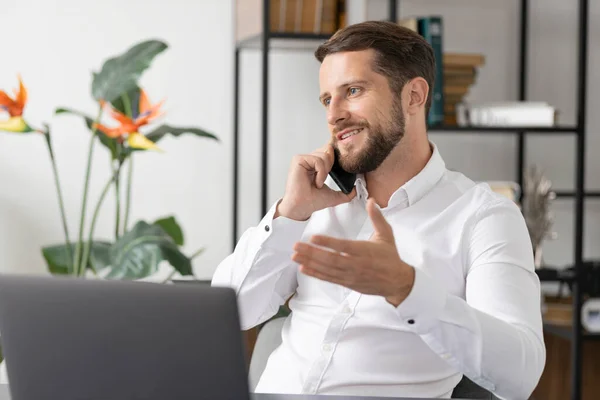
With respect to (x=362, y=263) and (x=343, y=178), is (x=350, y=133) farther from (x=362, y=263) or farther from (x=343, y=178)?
(x=362, y=263)

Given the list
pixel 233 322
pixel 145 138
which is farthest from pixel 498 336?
pixel 145 138

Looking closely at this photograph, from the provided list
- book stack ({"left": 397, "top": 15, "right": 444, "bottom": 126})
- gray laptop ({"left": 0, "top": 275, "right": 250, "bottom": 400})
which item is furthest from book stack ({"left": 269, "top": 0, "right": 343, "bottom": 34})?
gray laptop ({"left": 0, "top": 275, "right": 250, "bottom": 400})

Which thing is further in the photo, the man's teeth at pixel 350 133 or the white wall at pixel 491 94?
the white wall at pixel 491 94

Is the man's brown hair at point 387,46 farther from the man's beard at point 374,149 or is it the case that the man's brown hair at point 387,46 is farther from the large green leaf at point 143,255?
the large green leaf at point 143,255

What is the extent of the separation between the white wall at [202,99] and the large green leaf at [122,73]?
485 mm

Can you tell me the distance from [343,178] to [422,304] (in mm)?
557

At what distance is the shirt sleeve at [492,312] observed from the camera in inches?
52.3

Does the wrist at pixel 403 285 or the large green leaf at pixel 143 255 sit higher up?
the wrist at pixel 403 285

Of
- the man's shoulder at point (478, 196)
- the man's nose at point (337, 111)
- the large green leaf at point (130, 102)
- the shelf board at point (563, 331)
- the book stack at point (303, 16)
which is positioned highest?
the book stack at point (303, 16)

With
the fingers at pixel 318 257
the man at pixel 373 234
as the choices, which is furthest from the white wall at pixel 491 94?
the fingers at pixel 318 257

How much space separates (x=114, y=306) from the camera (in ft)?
2.97

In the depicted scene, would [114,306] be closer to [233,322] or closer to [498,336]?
[233,322]

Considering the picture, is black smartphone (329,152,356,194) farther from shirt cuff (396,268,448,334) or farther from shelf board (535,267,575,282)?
shelf board (535,267,575,282)

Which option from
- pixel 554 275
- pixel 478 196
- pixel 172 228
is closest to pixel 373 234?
pixel 478 196
